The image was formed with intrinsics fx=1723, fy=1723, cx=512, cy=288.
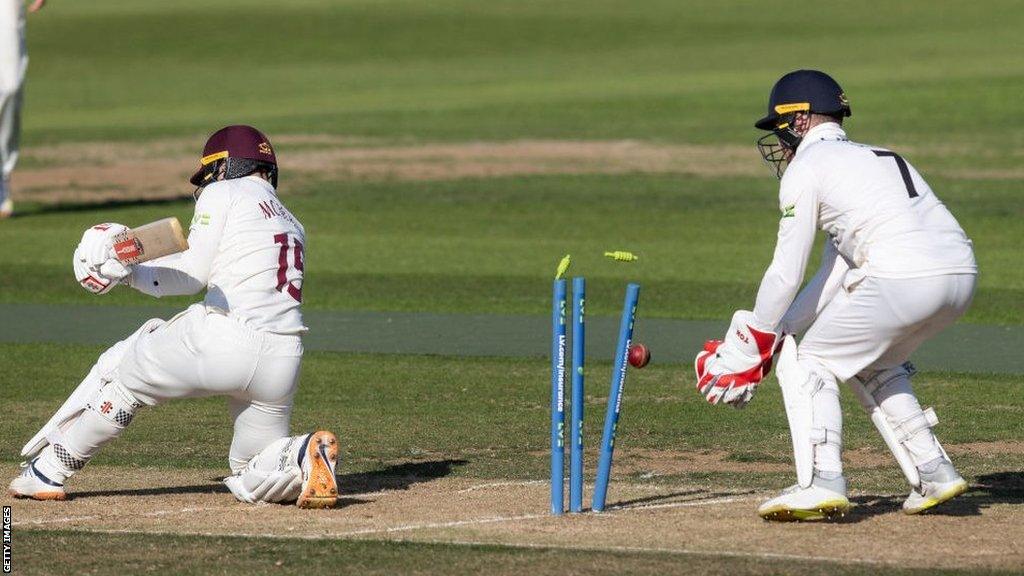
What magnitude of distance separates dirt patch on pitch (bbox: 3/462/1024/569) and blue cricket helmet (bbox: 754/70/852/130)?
1.79 m

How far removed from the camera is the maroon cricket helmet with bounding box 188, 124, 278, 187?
8.09 meters

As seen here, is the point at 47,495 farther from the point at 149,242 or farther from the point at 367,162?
the point at 367,162

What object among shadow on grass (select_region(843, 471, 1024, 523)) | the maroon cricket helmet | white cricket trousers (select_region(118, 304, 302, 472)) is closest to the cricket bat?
white cricket trousers (select_region(118, 304, 302, 472))

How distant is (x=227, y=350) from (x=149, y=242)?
0.61 m

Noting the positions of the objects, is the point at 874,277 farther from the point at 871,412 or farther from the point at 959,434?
the point at 959,434

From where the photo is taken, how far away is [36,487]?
7961mm

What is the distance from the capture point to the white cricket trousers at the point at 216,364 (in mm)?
7664

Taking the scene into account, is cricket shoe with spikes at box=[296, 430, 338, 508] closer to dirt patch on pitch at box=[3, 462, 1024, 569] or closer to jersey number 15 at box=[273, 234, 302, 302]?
dirt patch on pitch at box=[3, 462, 1024, 569]

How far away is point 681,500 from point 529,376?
4.07m

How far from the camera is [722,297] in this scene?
1527 cm

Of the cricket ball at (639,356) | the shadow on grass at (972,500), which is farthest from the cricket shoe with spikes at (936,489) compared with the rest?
the cricket ball at (639,356)

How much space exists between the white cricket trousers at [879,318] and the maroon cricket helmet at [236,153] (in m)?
2.68

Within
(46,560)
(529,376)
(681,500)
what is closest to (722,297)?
(529,376)

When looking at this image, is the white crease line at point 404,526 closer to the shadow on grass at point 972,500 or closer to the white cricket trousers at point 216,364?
the white cricket trousers at point 216,364
